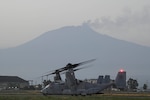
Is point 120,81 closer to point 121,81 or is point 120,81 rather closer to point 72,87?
point 121,81

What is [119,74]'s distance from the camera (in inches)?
3696

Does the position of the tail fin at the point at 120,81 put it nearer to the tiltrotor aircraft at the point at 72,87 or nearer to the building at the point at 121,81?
the building at the point at 121,81

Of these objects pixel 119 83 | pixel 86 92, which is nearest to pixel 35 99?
pixel 86 92

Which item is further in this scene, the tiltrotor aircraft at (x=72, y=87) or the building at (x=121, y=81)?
the building at (x=121, y=81)

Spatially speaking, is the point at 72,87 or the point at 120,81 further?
the point at 120,81

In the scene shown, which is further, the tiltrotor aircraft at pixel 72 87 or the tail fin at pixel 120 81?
the tail fin at pixel 120 81

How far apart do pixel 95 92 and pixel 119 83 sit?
943cm

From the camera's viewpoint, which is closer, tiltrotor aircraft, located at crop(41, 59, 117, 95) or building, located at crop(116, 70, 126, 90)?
tiltrotor aircraft, located at crop(41, 59, 117, 95)

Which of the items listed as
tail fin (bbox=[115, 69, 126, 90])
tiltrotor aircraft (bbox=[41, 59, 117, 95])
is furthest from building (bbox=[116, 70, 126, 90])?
tiltrotor aircraft (bbox=[41, 59, 117, 95])

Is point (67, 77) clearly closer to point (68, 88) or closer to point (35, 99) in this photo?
point (68, 88)

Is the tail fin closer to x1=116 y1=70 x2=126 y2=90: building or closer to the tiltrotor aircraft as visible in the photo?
x1=116 y1=70 x2=126 y2=90: building

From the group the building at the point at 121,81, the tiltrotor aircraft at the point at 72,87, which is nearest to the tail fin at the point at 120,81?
the building at the point at 121,81

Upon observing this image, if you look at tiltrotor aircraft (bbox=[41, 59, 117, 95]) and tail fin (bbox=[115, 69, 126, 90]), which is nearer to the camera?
tiltrotor aircraft (bbox=[41, 59, 117, 95])

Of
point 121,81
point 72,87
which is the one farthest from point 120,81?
point 72,87
